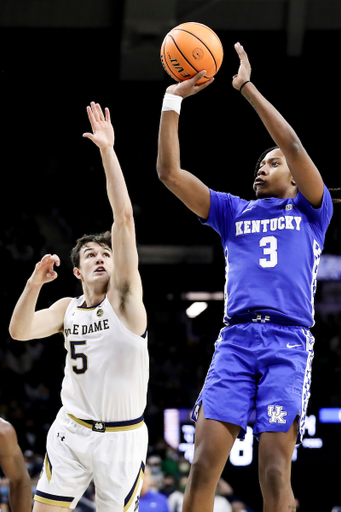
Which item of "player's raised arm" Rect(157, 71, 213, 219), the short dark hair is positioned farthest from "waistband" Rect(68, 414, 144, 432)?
"player's raised arm" Rect(157, 71, 213, 219)

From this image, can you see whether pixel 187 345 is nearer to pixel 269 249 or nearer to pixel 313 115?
pixel 313 115

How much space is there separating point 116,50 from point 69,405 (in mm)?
8312

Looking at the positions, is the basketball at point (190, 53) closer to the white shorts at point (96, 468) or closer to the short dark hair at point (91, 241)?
the short dark hair at point (91, 241)

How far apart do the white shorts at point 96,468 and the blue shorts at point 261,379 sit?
17.8 inches

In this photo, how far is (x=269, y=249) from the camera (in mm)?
3371

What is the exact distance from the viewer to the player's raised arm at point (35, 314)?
147 inches

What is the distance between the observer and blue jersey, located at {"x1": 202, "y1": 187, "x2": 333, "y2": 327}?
10.7ft

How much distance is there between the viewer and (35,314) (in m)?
3.85

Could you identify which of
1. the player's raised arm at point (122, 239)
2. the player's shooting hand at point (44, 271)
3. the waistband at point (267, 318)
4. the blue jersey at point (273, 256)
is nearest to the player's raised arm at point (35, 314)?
the player's shooting hand at point (44, 271)

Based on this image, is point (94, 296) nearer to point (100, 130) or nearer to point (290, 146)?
point (100, 130)

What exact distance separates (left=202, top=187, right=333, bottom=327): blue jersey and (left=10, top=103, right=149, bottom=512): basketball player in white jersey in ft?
1.88

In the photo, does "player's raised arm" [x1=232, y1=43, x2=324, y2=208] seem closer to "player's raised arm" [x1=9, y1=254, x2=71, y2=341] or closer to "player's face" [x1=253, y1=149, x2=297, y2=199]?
"player's face" [x1=253, y1=149, x2=297, y2=199]

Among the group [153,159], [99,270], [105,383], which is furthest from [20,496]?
[153,159]

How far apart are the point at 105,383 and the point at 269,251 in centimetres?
119
